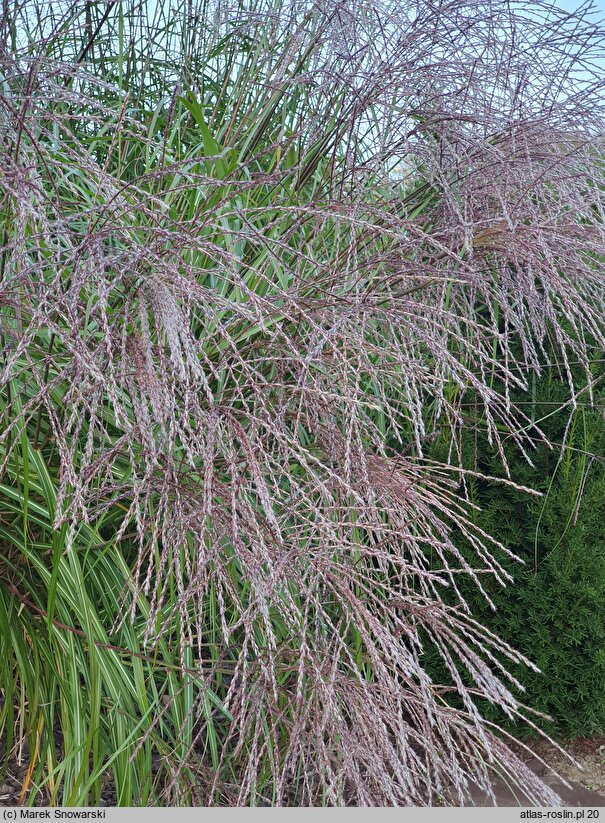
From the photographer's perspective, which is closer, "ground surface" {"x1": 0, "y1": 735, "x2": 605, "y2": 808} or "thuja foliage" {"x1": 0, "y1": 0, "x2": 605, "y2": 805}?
"thuja foliage" {"x1": 0, "y1": 0, "x2": 605, "y2": 805}

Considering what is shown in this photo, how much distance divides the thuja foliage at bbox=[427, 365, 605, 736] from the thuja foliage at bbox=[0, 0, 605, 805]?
103mm

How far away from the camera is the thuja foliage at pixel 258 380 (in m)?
1.28

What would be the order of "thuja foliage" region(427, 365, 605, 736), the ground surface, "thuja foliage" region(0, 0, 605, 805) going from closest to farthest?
"thuja foliage" region(0, 0, 605, 805), the ground surface, "thuja foliage" region(427, 365, 605, 736)

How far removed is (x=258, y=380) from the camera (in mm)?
1820

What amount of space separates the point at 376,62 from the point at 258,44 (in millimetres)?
532

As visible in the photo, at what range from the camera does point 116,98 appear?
243cm

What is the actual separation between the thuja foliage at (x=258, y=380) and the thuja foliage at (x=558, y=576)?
0.34ft

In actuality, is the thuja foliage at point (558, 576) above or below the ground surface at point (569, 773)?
above

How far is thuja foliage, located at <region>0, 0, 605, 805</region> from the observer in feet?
4.18

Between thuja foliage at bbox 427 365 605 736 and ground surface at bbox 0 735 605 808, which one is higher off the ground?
thuja foliage at bbox 427 365 605 736

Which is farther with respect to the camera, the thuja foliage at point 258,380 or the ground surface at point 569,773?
the ground surface at point 569,773

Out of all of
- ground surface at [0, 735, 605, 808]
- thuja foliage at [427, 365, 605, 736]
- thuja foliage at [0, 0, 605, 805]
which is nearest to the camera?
thuja foliage at [0, 0, 605, 805]

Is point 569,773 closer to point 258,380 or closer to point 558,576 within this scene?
point 558,576
